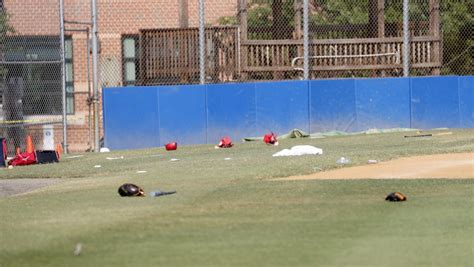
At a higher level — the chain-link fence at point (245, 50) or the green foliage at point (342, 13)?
the green foliage at point (342, 13)

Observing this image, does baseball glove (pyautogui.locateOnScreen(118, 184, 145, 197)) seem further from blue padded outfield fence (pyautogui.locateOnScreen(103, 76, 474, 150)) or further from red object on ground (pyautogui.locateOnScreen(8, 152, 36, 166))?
blue padded outfield fence (pyautogui.locateOnScreen(103, 76, 474, 150))

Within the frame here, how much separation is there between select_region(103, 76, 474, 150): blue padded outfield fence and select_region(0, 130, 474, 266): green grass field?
25.4 feet

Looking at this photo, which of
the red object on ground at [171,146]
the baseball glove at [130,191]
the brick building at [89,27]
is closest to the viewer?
the baseball glove at [130,191]

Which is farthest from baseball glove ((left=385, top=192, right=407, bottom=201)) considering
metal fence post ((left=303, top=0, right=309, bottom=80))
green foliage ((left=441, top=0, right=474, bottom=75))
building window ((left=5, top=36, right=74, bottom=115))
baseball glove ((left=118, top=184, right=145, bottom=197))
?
green foliage ((left=441, top=0, right=474, bottom=75))

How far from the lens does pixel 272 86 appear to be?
77.3 feet

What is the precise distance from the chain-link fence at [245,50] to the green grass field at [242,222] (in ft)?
29.8

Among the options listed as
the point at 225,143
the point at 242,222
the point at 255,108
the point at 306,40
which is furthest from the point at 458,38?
the point at 242,222

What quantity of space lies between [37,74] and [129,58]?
4660 mm

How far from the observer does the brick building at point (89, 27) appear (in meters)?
27.2

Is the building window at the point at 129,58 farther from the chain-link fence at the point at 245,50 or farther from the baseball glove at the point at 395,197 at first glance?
the baseball glove at the point at 395,197

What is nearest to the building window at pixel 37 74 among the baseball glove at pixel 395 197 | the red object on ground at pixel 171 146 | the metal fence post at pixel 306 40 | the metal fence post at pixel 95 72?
the metal fence post at pixel 95 72

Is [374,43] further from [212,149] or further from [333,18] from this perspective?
[212,149]

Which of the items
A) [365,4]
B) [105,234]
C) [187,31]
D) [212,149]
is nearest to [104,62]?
[187,31]

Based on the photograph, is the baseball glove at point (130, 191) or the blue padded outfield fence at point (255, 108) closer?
the baseball glove at point (130, 191)
